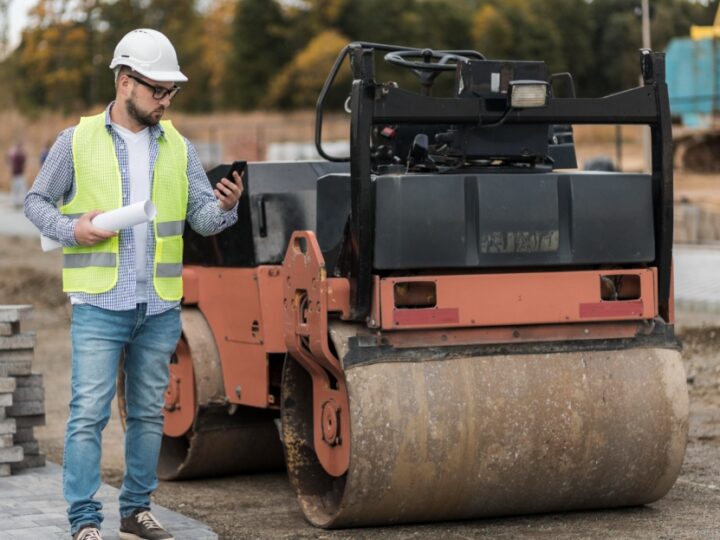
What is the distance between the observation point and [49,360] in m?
13.0


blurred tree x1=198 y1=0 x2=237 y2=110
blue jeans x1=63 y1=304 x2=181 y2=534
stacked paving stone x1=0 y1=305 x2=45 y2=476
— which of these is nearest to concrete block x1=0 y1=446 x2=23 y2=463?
stacked paving stone x1=0 y1=305 x2=45 y2=476

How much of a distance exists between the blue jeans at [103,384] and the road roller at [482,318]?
0.68m

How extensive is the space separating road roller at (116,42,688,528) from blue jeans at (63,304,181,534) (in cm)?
68

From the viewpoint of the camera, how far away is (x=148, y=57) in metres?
5.46

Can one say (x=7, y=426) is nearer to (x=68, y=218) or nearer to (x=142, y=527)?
(x=142, y=527)

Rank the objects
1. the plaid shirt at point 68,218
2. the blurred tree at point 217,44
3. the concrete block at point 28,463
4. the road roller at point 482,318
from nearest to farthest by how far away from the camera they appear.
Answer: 1. the plaid shirt at point 68,218
2. the road roller at point 482,318
3. the concrete block at point 28,463
4. the blurred tree at point 217,44

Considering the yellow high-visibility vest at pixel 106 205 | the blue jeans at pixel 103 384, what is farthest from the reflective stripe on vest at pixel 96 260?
the blue jeans at pixel 103 384

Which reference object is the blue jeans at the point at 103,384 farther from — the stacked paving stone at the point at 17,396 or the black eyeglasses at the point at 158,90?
the stacked paving stone at the point at 17,396

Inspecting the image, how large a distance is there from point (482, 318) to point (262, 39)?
7112cm

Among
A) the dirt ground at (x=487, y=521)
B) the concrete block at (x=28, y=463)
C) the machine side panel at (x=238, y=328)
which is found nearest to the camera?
the dirt ground at (x=487, y=521)

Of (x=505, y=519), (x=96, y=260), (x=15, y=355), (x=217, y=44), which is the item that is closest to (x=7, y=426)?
(x=15, y=355)

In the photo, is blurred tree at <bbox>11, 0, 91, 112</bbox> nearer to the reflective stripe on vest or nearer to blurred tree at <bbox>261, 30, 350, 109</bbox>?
blurred tree at <bbox>261, 30, 350, 109</bbox>

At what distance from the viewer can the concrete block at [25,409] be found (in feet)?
23.5

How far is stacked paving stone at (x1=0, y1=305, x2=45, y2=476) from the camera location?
701 cm
